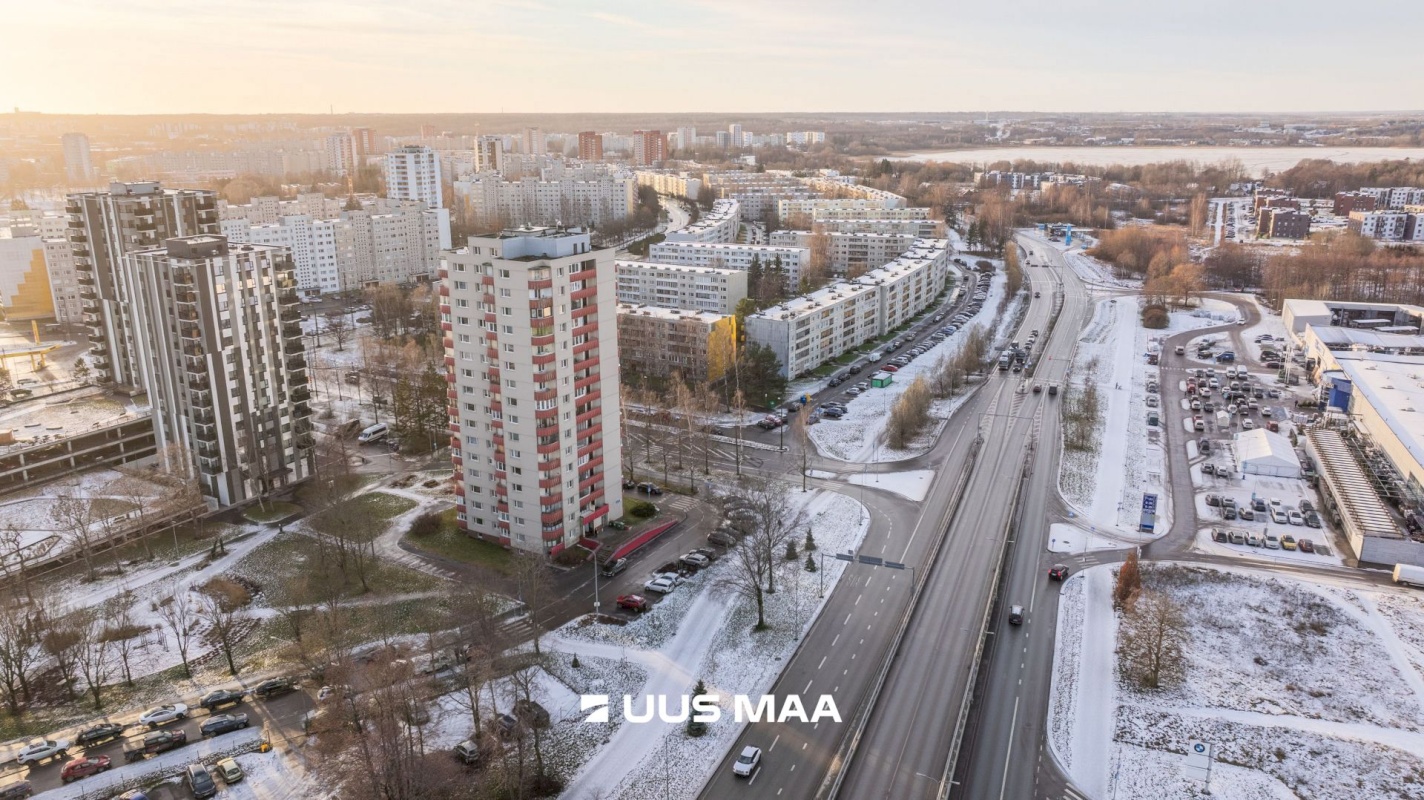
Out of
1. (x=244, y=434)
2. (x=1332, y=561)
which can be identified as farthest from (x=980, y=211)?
(x=244, y=434)

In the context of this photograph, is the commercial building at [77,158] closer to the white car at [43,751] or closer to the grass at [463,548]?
the grass at [463,548]

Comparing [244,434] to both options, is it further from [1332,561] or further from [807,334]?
[1332,561]

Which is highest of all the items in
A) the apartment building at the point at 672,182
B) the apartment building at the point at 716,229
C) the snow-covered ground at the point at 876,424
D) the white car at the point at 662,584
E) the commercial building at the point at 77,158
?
the commercial building at the point at 77,158

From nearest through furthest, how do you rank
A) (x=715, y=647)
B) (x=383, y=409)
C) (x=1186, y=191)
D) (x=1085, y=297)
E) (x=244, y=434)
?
(x=715, y=647) < (x=244, y=434) < (x=383, y=409) < (x=1085, y=297) < (x=1186, y=191)

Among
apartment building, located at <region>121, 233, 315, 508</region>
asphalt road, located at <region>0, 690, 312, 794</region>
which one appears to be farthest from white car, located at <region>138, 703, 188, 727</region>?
apartment building, located at <region>121, 233, 315, 508</region>

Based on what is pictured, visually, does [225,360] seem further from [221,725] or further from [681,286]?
[681,286]

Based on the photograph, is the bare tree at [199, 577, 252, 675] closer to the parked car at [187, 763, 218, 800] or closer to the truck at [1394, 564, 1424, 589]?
the parked car at [187, 763, 218, 800]

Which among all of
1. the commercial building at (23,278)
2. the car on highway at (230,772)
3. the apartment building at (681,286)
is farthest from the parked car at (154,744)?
the commercial building at (23,278)

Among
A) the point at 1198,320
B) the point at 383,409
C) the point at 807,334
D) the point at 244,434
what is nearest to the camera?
the point at 244,434
